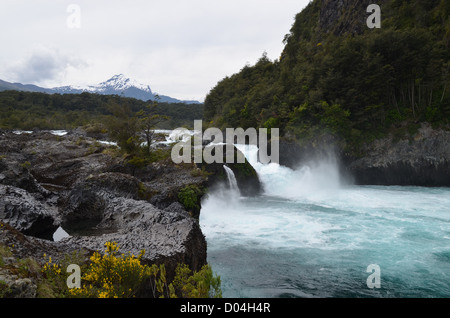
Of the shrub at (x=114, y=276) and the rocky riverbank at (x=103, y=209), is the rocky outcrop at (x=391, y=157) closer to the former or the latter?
the rocky riverbank at (x=103, y=209)

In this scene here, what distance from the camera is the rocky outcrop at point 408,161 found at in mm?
21500

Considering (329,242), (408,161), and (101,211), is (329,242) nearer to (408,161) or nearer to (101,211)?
(101,211)

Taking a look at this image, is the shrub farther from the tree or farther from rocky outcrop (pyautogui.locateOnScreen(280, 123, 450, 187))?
rocky outcrop (pyautogui.locateOnScreen(280, 123, 450, 187))

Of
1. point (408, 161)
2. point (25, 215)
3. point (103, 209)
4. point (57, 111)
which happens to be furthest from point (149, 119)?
point (57, 111)

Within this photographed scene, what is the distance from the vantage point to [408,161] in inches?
879

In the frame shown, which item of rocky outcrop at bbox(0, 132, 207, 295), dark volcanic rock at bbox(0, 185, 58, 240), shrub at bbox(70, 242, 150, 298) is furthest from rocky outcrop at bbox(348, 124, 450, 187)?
shrub at bbox(70, 242, 150, 298)

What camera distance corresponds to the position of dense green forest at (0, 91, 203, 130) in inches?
2140

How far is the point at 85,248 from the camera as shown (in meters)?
6.20

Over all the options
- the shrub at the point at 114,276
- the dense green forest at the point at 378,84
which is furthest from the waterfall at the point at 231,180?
the shrub at the point at 114,276

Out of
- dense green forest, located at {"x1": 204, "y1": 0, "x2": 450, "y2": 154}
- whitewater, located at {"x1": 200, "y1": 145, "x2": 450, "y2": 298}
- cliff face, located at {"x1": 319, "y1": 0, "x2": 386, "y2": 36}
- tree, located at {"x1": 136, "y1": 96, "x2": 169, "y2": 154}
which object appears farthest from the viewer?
cliff face, located at {"x1": 319, "y1": 0, "x2": 386, "y2": 36}

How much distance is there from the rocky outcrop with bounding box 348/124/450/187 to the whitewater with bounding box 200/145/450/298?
1.73 m

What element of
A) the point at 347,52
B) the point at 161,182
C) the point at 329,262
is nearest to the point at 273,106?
the point at 347,52

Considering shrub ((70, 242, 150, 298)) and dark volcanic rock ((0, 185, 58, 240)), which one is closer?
shrub ((70, 242, 150, 298))
